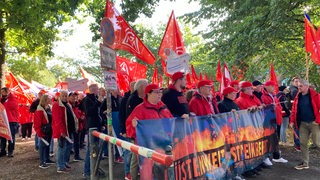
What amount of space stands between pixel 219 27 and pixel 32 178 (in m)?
12.2

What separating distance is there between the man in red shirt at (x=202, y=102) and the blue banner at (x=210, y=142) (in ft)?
1.32

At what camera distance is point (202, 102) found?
21.1 ft

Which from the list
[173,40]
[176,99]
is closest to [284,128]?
[173,40]

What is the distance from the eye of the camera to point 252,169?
280 inches

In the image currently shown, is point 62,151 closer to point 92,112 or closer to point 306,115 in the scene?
point 92,112

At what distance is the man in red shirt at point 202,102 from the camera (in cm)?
638

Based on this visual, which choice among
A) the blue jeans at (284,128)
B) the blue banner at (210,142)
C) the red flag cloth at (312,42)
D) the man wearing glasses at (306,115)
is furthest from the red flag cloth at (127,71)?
the man wearing glasses at (306,115)

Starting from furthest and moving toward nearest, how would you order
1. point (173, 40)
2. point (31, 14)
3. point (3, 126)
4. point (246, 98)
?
1. point (31, 14)
2. point (3, 126)
3. point (173, 40)
4. point (246, 98)

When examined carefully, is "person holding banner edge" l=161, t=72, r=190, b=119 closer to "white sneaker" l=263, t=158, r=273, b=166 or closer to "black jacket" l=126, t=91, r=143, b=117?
"black jacket" l=126, t=91, r=143, b=117

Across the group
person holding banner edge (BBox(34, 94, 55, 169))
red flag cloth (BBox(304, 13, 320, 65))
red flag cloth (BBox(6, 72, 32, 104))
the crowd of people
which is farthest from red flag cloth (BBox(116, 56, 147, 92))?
red flag cloth (BBox(6, 72, 32, 104))

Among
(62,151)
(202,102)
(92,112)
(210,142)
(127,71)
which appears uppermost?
(127,71)

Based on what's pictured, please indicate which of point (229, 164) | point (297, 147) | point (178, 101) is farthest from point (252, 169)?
point (297, 147)

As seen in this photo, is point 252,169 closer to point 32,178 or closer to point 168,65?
point 168,65

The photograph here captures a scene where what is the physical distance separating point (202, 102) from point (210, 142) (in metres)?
1.04
